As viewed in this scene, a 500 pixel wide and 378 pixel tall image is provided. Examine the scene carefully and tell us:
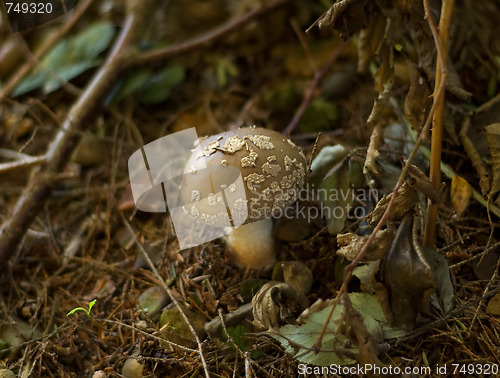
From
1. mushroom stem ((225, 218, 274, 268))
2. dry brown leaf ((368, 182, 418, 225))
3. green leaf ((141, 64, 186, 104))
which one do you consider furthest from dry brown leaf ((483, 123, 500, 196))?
green leaf ((141, 64, 186, 104))

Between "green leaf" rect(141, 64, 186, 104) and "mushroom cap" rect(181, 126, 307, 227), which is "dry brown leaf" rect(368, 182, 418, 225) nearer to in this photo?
"mushroom cap" rect(181, 126, 307, 227)

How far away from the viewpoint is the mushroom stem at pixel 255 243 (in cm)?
223

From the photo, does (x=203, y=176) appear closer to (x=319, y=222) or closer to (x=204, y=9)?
(x=319, y=222)

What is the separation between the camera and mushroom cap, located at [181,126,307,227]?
188cm

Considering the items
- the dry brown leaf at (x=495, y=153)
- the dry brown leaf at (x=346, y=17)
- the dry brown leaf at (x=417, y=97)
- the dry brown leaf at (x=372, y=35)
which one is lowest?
the dry brown leaf at (x=495, y=153)

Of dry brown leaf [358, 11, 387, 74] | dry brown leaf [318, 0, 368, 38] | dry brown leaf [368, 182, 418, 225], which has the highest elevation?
dry brown leaf [318, 0, 368, 38]

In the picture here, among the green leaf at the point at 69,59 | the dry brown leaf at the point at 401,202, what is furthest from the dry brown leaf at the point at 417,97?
the green leaf at the point at 69,59

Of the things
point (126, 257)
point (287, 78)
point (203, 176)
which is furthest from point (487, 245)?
point (287, 78)

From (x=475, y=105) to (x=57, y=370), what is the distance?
2.65 meters

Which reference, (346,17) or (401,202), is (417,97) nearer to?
(346,17)

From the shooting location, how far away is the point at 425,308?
1610 mm

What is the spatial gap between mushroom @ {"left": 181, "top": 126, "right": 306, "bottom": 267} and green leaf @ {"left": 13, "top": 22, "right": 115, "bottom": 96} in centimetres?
190

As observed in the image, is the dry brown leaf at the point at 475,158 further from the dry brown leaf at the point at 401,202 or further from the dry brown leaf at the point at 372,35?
the dry brown leaf at the point at 372,35

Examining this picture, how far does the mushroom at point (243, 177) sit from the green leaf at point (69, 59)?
74.6 inches
